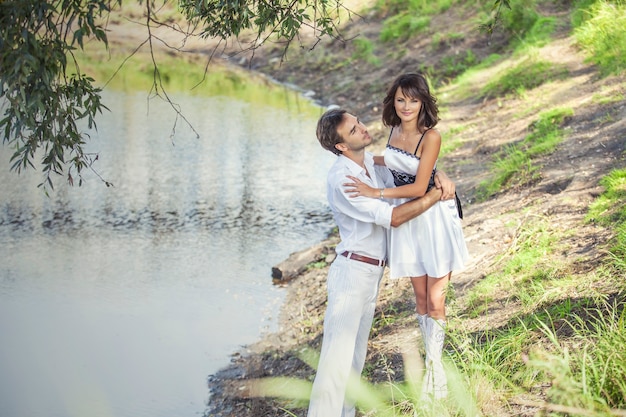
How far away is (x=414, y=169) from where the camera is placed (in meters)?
4.65

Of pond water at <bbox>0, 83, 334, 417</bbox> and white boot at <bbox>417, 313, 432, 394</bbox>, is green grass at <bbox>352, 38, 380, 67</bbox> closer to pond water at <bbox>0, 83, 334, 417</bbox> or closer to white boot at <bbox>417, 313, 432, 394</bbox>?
pond water at <bbox>0, 83, 334, 417</bbox>

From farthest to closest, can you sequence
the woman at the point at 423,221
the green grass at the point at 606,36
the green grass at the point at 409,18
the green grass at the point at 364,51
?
the green grass at the point at 409,18 < the green grass at the point at 364,51 < the green grass at the point at 606,36 < the woman at the point at 423,221

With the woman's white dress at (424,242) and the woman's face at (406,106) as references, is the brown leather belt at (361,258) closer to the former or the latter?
the woman's white dress at (424,242)

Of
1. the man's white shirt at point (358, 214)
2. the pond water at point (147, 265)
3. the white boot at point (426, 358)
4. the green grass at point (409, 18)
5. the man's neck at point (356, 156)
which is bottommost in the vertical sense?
the pond water at point (147, 265)

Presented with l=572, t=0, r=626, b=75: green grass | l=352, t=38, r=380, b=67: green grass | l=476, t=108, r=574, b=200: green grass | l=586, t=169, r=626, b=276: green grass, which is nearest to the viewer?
l=586, t=169, r=626, b=276: green grass

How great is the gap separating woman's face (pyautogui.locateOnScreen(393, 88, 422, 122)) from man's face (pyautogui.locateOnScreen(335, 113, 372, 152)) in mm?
228

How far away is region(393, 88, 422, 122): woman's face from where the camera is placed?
458 centimetres

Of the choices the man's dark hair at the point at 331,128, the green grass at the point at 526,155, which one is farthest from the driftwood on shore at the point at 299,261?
the man's dark hair at the point at 331,128

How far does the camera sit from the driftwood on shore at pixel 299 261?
9422 mm

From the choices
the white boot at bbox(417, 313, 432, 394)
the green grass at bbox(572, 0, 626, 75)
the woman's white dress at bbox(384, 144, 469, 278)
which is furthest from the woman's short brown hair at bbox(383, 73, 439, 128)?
the green grass at bbox(572, 0, 626, 75)

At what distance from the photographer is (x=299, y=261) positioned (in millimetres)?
9547

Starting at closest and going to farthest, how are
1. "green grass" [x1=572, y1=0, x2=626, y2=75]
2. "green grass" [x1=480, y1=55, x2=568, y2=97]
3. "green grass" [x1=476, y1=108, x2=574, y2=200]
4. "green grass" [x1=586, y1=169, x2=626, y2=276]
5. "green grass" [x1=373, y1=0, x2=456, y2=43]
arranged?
1. "green grass" [x1=586, y1=169, x2=626, y2=276]
2. "green grass" [x1=476, y1=108, x2=574, y2=200]
3. "green grass" [x1=572, y1=0, x2=626, y2=75]
4. "green grass" [x1=480, y1=55, x2=568, y2=97]
5. "green grass" [x1=373, y1=0, x2=456, y2=43]

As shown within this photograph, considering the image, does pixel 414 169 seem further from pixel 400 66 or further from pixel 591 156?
pixel 400 66

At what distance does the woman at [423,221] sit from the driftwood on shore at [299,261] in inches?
182
